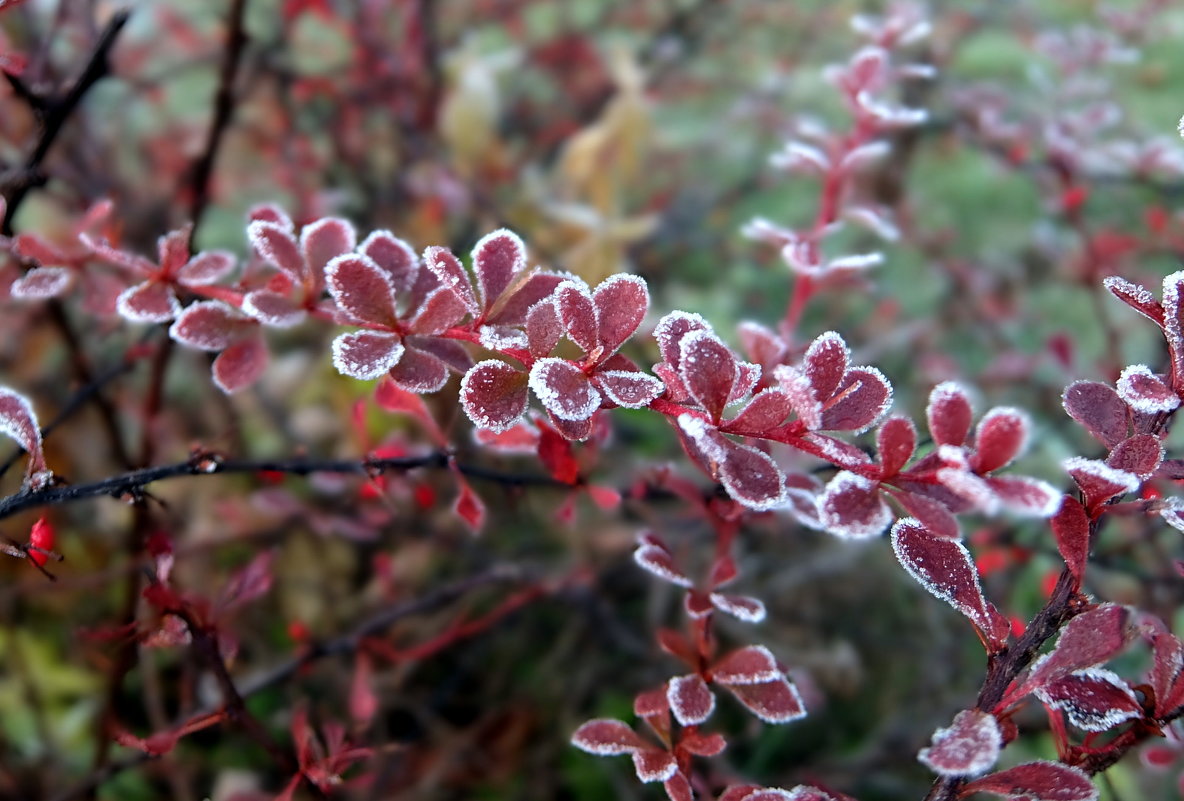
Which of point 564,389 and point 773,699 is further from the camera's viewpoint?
point 773,699

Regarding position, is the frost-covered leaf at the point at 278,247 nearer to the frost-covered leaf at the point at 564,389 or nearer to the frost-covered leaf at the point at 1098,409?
the frost-covered leaf at the point at 564,389

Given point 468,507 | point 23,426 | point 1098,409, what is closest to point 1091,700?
point 1098,409

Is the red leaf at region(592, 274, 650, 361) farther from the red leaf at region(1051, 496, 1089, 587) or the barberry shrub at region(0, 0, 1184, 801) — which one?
the red leaf at region(1051, 496, 1089, 587)

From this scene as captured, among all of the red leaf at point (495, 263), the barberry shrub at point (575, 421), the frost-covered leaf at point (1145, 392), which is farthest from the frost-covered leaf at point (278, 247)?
the frost-covered leaf at point (1145, 392)

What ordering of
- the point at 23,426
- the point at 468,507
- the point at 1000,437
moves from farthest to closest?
1. the point at 468,507
2. the point at 23,426
3. the point at 1000,437

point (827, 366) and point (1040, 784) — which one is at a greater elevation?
point (827, 366)

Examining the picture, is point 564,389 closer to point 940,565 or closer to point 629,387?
point 629,387

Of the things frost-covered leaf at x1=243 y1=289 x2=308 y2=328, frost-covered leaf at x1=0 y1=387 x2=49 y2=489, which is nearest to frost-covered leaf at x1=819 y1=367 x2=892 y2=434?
frost-covered leaf at x1=243 y1=289 x2=308 y2=328

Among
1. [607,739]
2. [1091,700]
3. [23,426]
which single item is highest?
[23,426]
